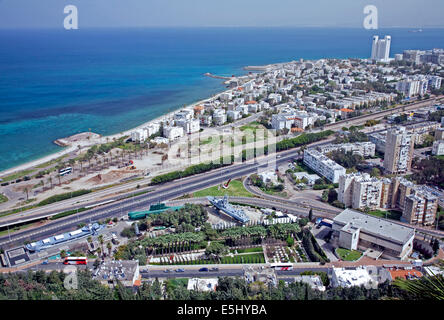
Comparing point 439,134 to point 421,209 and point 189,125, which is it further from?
point 189,125

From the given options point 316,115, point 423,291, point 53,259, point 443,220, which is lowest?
point 53,259

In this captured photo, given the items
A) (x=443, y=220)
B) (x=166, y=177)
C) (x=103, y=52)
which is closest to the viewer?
(x=443, y=220)

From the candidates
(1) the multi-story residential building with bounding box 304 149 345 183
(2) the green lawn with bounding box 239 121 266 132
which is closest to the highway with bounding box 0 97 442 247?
(1) the multi-story residential building with bounding box 304 149 345 183

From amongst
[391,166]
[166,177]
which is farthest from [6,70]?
[391,166]

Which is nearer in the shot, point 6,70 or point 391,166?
point 391,166

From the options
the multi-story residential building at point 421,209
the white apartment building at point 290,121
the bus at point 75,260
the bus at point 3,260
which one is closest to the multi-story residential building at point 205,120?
the white apartment building at point 290,121

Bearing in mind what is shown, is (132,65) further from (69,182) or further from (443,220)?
(443,220)
